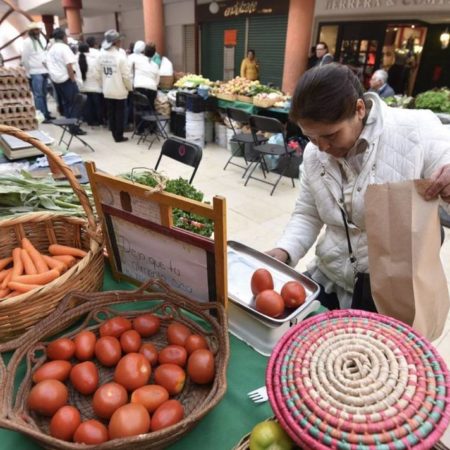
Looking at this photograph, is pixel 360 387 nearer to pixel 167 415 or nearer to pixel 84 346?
pixel 167 415

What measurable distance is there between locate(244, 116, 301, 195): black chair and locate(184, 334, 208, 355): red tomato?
372 cm

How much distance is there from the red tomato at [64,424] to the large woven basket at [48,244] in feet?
1.00

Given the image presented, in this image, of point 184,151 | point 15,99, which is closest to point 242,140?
point 184,151

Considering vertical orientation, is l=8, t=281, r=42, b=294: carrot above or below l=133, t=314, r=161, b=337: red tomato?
above

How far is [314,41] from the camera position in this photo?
904 centimetres

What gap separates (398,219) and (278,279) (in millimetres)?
418

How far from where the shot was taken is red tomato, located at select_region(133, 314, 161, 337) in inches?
36.7

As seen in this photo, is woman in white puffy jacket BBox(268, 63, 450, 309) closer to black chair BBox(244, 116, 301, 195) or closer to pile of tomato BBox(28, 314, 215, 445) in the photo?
pile of tomato BBox(28, 314, 215, 445)

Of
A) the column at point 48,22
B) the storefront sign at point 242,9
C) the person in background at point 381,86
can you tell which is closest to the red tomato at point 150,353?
the person in background at point 381,86

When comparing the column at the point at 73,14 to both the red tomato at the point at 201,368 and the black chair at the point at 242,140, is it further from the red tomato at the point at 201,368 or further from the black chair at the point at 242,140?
the red tomato at the point at 201,368

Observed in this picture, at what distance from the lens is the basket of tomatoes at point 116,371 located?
665 millimetres

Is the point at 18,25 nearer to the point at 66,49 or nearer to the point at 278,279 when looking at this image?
the point at 66,49

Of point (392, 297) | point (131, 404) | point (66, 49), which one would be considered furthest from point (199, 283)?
point (66, 49)

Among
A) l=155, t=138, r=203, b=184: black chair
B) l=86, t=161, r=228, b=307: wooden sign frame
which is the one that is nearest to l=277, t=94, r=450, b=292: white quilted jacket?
l=86, t=161, r=228, b=307: wooden sign frame
